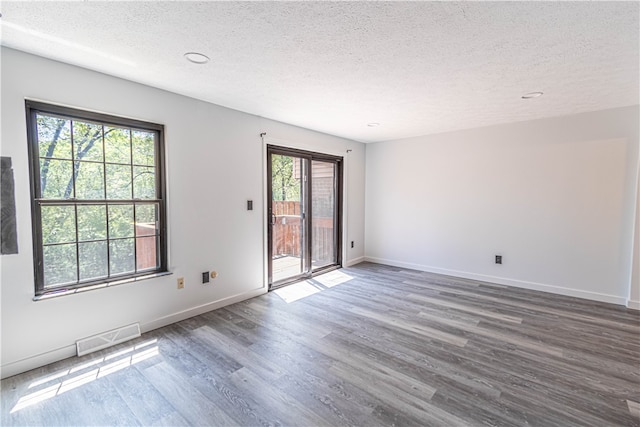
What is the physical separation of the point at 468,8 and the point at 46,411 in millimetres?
3383

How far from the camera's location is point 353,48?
1995mm

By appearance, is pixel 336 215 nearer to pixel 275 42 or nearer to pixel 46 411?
pixel 275 42

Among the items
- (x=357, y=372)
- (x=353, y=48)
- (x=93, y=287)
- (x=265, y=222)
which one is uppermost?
(x=353, y=48)

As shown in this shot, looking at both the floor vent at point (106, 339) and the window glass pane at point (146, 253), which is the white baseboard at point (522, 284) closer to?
the window glass pane at point (146, 253)

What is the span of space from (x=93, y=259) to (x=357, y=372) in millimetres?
2386

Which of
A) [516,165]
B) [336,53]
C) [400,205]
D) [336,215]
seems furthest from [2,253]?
[516,165]

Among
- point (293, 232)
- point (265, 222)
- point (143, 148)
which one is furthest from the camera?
point (293, 232)

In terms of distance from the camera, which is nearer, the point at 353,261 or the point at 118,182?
the point at 118,182

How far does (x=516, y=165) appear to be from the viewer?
13.4 ft

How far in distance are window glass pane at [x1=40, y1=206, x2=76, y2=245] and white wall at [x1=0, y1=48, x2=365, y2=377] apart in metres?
0.11

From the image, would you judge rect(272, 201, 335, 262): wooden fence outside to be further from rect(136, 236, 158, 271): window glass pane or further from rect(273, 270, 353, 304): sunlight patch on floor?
rect(136, 236, 158, 271): window glass pane

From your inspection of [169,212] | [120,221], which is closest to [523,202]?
[169,212]

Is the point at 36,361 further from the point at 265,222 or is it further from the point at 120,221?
the point at 265,222

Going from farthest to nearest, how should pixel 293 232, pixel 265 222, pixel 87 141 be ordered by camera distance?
pixel 293 232 → pixel 265 222 → pixel 87 141
